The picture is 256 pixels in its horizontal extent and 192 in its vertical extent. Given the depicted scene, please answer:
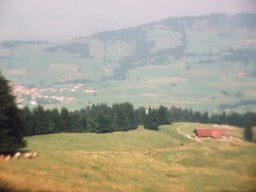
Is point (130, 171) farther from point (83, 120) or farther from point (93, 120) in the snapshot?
point (93, 120)

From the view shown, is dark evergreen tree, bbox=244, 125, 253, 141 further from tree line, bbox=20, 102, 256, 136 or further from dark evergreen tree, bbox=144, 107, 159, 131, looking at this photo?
dark evergreen tree, bbox=144, 107, 159, 131

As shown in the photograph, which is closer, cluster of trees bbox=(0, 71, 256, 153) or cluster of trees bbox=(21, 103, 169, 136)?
cluster of trees bbox=(0, 71, 256, 153)

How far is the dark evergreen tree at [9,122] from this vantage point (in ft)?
121

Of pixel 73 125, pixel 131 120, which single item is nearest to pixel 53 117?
pixel 73 125

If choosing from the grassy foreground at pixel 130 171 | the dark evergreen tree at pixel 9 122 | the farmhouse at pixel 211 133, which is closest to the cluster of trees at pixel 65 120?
the dark evergreen tree at pixel 9 122

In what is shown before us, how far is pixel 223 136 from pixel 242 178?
61443 mm

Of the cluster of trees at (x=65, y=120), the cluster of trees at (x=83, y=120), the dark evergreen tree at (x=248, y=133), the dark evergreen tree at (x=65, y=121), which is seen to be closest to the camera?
the cluster of trees at (x=65, y=120)

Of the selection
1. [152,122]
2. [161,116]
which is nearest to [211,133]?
[152,122]

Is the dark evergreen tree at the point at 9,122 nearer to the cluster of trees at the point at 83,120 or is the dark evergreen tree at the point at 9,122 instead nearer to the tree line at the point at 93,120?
the tree line at the point at 93,120

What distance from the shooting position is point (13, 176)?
2320 centimetres

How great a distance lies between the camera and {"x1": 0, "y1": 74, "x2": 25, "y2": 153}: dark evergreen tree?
3702 centimetres

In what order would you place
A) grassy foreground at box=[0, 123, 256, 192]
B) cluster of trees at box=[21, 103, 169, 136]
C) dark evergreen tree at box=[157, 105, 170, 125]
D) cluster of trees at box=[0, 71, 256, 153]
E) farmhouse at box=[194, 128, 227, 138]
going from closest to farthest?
grassy foreground at box=[0, 123, 256, 192], cluster of trees at box=[0, 71, 256, 153], cluster of trees at box=[21, 103, 169, 136], farmhouse at box=[194, 128, 227, 138], dark evergreen tree at box=[157, 105, 170, 125]

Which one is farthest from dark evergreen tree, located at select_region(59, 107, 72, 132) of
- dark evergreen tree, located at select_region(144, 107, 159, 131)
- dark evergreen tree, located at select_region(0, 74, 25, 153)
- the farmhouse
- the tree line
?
dark evergreen tree, located at select_region(0, 74, 25, 153)

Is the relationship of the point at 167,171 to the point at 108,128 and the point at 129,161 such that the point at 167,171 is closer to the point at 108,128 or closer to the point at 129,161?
the point at 129,161
